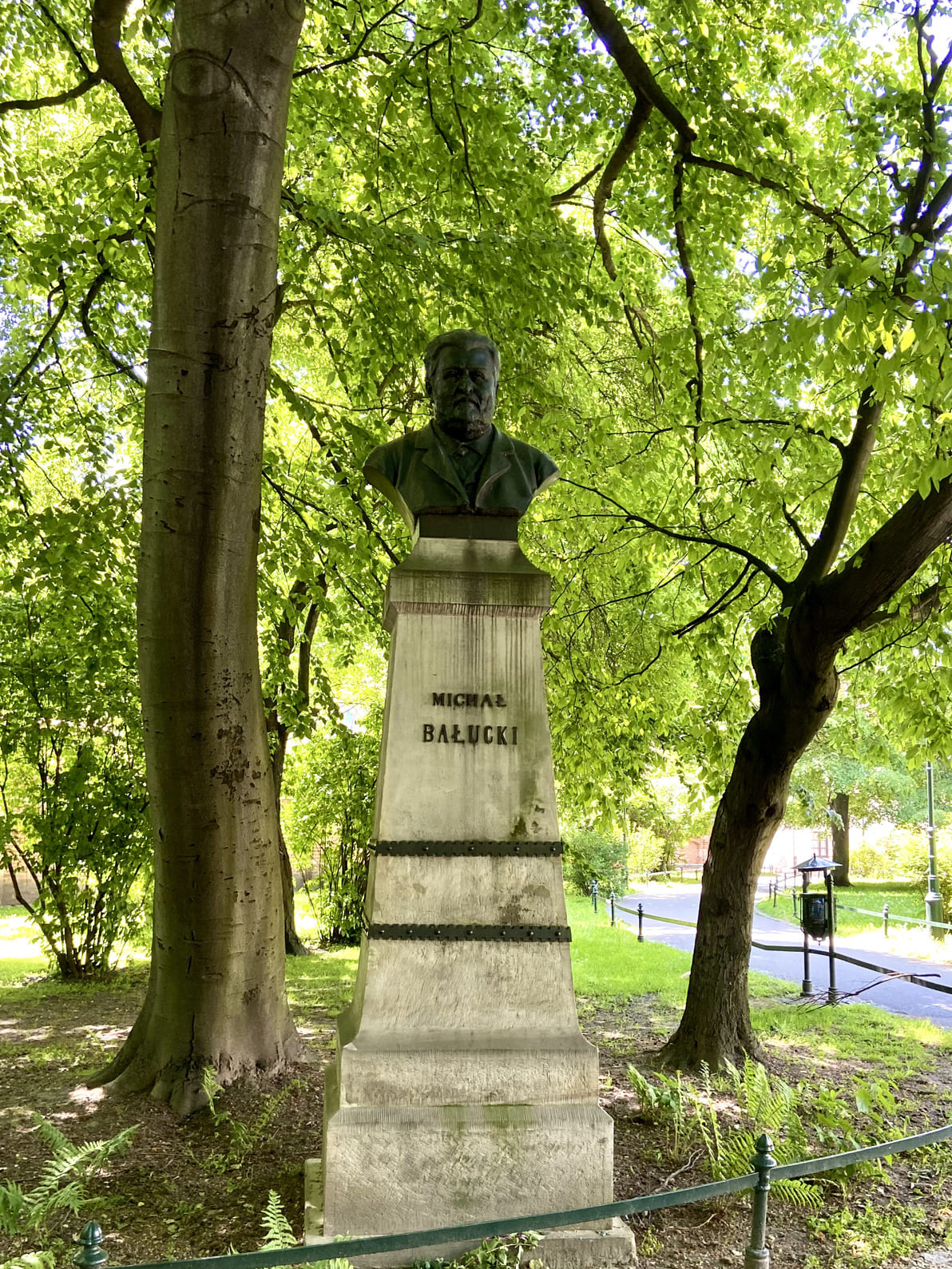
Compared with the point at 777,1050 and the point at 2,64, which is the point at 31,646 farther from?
the point at 777,1050

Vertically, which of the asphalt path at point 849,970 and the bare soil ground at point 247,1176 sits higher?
the bare soil ground at point 247,1176

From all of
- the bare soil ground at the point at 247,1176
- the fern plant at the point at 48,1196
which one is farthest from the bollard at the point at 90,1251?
the bare soil ground at the point at 247,1176

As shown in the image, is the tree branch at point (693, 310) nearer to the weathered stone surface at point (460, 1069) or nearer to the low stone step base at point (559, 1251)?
the weathered stone surface at point (460, 1069)

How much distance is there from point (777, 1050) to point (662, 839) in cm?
3181

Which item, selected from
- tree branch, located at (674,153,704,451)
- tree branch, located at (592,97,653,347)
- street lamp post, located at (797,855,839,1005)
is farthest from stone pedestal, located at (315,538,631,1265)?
street lamp post, located at (797,855,839,1005)

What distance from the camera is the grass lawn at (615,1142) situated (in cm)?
459

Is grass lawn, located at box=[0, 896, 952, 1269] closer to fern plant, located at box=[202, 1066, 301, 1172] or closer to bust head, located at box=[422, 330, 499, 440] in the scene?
Result: fern plant, located at box=[202, 1066, 301, 1172]

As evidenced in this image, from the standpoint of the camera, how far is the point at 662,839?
132ft

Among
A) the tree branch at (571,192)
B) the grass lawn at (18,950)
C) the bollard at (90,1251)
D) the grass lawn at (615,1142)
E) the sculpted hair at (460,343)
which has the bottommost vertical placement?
the grass lawn at (18,950)

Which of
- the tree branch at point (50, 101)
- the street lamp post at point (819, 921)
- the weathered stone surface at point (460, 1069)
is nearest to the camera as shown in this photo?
the weathered stone surface at point (460, 1069)

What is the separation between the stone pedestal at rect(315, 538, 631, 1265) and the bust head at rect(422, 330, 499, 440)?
65cm

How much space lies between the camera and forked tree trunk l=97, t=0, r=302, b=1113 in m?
5.95

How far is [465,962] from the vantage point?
474 centimetres

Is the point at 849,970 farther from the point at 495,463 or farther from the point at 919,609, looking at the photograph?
the point at 495,463
